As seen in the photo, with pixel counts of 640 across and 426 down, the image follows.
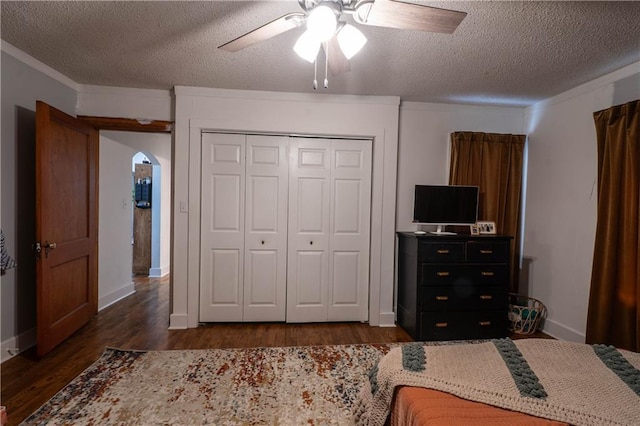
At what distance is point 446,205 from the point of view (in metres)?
3.18

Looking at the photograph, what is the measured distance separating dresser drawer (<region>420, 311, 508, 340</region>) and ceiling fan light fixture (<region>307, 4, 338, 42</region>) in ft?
8.18

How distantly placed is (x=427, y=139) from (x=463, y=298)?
5.60 ft

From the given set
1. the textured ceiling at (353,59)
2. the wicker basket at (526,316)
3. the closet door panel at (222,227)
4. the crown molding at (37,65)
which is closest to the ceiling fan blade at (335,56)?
the textured ceiling at (353,59)

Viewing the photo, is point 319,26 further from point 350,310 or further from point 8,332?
point 8,332

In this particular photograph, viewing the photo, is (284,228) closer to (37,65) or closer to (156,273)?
(37,65)

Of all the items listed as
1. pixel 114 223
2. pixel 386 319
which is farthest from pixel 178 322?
pixel 386 319

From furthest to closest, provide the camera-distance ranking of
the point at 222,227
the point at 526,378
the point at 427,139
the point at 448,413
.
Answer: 1. the point at 427,139
2. the point at 222,227
3. the point at 526,378
4. the point at 448,413

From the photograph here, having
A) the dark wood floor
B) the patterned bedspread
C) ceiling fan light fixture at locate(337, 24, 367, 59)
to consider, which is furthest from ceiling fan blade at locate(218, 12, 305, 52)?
the dark wood floor

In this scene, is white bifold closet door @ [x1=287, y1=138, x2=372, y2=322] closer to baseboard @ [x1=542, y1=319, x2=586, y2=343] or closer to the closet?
the closet

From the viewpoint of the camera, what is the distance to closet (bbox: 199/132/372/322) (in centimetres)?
319

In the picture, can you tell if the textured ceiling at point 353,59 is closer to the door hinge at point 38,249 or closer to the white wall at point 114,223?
the white wall at point 114,223

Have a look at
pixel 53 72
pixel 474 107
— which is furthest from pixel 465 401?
pixel 53 72

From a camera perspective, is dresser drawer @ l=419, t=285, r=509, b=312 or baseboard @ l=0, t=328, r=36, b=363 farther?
dresser drawer @ l=419, t=285, r=509, b=312

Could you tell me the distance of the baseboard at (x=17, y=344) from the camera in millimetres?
2395
